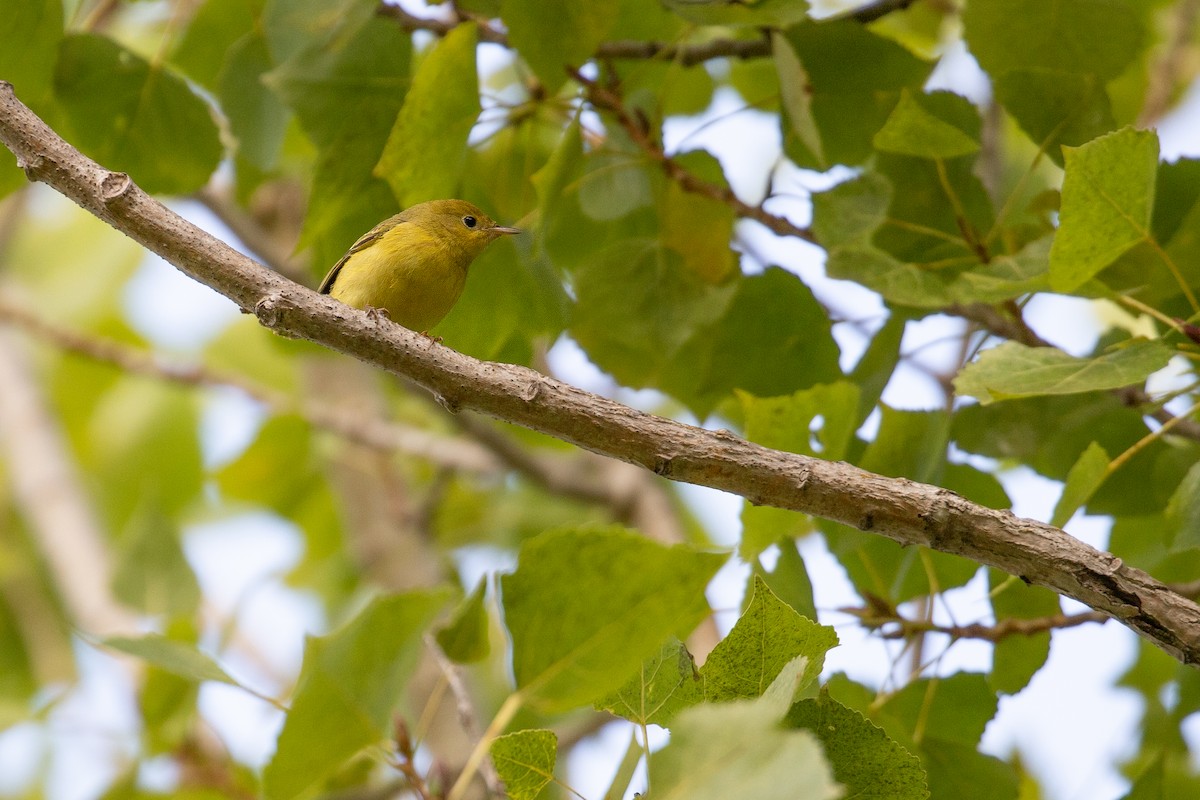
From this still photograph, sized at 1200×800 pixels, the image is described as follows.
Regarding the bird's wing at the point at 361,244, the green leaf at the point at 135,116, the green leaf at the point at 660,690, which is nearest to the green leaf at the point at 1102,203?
the green leaf at the point at 660,690

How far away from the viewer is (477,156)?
2.97 m

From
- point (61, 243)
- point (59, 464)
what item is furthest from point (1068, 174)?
point (61, 243)

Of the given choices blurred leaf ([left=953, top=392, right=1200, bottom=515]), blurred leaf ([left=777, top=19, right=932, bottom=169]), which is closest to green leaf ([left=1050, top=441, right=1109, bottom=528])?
blurred leaf ([left=953, top=392, right=1200, bottom=515])

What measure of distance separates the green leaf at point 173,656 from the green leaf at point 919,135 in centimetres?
150

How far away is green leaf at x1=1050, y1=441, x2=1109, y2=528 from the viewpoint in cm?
188

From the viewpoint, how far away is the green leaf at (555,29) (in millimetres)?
2189

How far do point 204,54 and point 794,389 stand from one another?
5.31 feet

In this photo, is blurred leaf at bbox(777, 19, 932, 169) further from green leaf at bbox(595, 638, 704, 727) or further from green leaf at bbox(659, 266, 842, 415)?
green leaf at bbox(595, 638, 704, 727)

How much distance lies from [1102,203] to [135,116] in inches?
78.1

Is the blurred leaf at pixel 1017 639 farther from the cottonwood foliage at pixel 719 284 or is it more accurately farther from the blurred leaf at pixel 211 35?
the blurred leaf at pixel 211 35

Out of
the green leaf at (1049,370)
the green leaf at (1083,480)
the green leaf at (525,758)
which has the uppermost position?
the green leaf at (1049,370)

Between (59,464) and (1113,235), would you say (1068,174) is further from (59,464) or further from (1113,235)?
(59,464)

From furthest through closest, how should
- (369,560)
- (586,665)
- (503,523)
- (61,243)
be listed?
(61,243) < (503,523) < (369,560) < (586,665)

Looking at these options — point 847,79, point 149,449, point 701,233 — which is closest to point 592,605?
point 701,233
